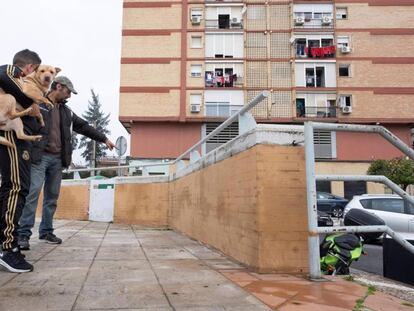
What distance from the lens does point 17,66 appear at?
4035 millimetres

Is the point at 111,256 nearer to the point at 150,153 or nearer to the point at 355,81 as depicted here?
the point at 150,153

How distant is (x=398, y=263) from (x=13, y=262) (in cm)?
420

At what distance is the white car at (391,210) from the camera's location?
9930 millimetres

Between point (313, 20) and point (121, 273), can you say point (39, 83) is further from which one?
point (313, 20)

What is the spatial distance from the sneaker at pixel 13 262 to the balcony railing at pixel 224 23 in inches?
1390

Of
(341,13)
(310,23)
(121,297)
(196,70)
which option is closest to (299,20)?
(310,23)

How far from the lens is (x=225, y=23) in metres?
37.4

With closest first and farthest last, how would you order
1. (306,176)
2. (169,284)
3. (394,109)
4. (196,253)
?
(169,284)
(306,176)
(196,253)
(394,109)

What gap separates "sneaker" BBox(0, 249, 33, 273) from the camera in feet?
12.2

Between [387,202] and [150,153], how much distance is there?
26429mm

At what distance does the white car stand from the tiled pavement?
661cm


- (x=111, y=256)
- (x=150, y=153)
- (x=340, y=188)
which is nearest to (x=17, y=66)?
(x=111, y=256)

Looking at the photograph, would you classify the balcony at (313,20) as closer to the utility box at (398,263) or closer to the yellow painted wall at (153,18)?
the yellow painted wall at (153,18)

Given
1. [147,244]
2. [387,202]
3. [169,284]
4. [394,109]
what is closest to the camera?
[169,284]
